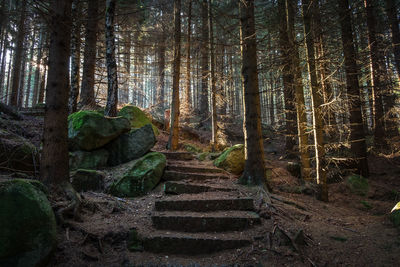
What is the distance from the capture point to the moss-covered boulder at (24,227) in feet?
7.74

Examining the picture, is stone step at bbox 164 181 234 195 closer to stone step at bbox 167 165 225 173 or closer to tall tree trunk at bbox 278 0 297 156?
stone step at bbox 167 165 225 173

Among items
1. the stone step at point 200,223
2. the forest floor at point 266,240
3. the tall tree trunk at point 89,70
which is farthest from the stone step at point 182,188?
the tall tree trunk at point 89,70

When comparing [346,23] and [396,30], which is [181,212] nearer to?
[346,23]

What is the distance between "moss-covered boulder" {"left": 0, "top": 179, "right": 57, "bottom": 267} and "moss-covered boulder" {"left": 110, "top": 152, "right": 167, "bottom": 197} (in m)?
2.57

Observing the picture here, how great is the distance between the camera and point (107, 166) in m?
6.56

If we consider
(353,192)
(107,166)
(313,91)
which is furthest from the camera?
Answer: (353,192)

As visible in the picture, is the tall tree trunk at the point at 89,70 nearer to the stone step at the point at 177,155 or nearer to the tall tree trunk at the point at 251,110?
the stone step at the point at 177,155

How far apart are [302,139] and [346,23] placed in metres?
5.58

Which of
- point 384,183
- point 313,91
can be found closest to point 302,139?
point 313,91

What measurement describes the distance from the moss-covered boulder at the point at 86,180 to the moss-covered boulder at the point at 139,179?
→ 0.42 m

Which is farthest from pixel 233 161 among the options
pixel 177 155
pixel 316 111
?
pixel 316 111

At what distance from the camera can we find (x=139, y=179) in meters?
5.49

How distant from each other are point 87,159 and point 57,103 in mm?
2866

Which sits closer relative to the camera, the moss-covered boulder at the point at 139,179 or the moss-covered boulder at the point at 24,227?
the moss-covered boulder at the point at 24,227
